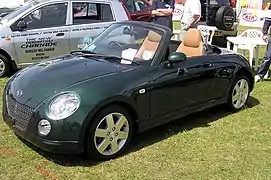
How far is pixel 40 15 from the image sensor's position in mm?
8109

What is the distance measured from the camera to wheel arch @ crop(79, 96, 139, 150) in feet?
13.6

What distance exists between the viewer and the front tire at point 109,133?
4254mm

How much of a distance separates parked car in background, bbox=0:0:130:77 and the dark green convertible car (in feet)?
9.31

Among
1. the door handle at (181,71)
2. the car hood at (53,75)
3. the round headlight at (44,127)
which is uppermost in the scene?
the car hood at (53,75)

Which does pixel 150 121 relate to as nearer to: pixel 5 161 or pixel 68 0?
pixel 5 161

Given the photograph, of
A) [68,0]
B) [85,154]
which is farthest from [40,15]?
[85,154]

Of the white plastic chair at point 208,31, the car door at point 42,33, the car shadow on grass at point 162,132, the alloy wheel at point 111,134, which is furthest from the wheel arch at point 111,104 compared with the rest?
the white plastic chair at point 208,31

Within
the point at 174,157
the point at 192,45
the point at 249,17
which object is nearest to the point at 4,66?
the point at 192,45

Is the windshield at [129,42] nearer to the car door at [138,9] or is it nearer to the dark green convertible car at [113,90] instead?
the dark green convertible car at [113,90]

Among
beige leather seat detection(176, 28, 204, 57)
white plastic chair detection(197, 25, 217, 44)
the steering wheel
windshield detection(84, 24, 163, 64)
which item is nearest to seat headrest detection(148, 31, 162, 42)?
windshield detection(84, 24, 163, 64)

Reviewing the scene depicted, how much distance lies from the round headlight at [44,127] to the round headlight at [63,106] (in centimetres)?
8

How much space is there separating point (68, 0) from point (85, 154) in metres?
4.80

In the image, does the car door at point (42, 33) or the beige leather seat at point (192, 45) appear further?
the car door at point (42, 33)

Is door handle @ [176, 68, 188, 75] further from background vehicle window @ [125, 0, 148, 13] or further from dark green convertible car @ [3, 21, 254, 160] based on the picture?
background vehicle window @ [125, 0, 148, 13]
